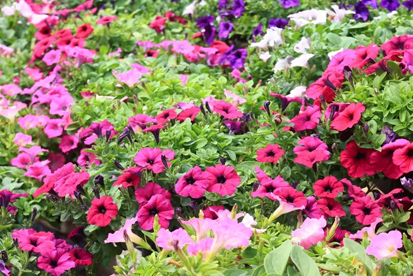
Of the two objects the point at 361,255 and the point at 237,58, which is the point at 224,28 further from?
the point at 361,255


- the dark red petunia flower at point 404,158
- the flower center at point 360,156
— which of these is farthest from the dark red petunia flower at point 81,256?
the dark red petunia flower at point 404,158

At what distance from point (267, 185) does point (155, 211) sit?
1.61 feet

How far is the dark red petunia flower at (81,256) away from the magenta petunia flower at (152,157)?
520mm

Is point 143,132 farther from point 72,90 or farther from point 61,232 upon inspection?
point 72,90

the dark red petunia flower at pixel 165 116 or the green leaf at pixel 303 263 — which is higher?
the green leaf at pixel 303 263

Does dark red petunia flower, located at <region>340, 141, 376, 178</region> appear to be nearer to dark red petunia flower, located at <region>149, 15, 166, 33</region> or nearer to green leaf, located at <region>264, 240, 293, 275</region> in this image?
green leaf, located at <region>264, 240, 293, 275</region>

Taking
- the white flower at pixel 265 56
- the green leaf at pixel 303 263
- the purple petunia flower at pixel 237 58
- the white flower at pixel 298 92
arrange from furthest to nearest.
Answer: the purple petunia flower at pixel 237 58
the white flower at pixel 265 56
the white flower at pixel 298 92
the green leaf at pixel 303 263

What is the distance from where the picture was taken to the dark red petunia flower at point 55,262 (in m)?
2.62

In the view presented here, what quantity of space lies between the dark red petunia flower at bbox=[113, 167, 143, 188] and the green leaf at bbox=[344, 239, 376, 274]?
107 centimetres

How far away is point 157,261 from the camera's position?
72.6 inches

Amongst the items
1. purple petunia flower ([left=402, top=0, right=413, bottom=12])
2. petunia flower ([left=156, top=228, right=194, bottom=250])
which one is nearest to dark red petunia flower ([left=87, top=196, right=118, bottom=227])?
petunia flower ([left=156, top=228, right=194, bottom=250])

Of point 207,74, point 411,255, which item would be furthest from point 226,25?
point 411,255

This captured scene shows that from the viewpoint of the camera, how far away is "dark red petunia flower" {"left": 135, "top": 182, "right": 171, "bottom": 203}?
8.39 ft

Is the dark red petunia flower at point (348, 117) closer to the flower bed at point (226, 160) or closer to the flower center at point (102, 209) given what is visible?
the flower bed at point (226, 160)
